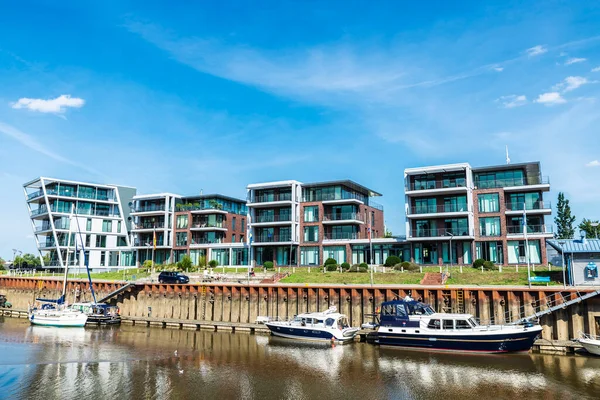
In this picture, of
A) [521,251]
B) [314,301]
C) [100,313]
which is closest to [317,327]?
[314,301]

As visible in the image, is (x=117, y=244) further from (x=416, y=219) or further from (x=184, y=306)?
(x=416, y=219)

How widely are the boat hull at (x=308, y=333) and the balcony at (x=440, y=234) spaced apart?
27432 millimetres

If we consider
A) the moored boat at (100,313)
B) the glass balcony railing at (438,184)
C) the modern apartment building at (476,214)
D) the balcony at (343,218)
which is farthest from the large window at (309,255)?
the moored boat at (100,313)

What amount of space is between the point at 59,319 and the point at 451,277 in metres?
41.5

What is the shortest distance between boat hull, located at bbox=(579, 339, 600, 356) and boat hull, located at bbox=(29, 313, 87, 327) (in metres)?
45.2

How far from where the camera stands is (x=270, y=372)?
97.6 ft

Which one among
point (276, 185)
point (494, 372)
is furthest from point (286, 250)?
point (494, 372)

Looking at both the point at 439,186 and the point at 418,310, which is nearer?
the point at 418,310

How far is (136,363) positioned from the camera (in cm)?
3256

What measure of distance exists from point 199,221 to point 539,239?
53970 mm

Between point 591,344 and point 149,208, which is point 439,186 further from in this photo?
point 149,208

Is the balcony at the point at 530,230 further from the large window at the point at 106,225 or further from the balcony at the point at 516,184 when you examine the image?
the large window at the point at 106,225

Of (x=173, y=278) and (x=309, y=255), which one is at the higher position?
(x=309, y=255)

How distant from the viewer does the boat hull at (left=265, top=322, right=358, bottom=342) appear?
127ft
